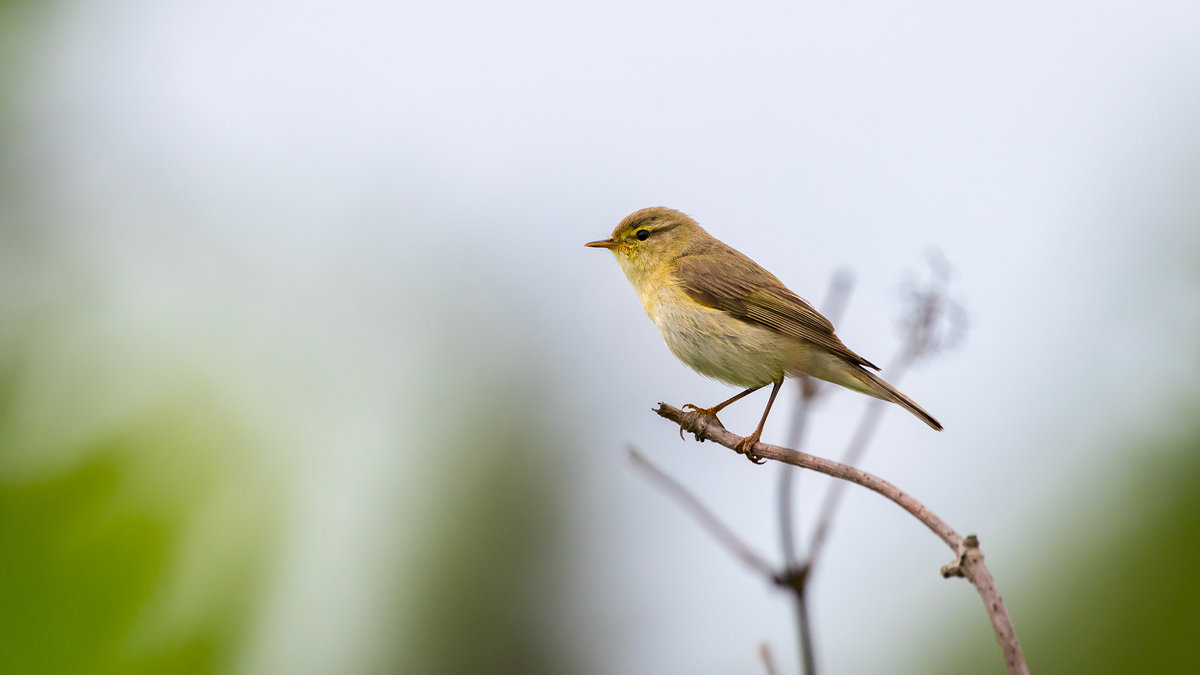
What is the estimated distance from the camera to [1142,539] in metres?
4.84

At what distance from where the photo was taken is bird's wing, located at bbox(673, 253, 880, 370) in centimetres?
331

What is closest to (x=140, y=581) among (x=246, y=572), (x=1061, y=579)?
(x=246, y=572)

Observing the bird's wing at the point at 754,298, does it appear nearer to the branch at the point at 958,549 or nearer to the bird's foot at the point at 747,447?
the bird's foot at the point at 747,447

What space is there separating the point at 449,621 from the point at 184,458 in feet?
13.5

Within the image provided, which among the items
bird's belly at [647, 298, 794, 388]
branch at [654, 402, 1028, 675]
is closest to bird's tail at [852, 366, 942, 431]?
bird's belly at [647, 298, 794, 388]

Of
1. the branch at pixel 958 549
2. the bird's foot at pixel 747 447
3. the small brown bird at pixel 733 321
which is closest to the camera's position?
the branch at pixel 958 549

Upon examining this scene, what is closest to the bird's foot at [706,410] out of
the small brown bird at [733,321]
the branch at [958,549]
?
the small brown bird at [733,321]

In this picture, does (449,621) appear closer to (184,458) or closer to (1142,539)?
(184,458)

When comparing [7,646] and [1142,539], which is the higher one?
[7,646]

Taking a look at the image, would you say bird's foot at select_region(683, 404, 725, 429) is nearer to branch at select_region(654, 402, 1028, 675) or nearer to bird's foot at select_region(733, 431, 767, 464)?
bird's foot at select_region(733, 431, 767, 464)

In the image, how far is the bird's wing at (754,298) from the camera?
3.31 meters

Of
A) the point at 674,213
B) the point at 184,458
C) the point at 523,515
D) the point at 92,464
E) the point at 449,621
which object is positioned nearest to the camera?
the point at 92,464

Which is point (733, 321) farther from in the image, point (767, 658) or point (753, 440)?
point (767, 658)

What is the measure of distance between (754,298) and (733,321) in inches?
6.3
